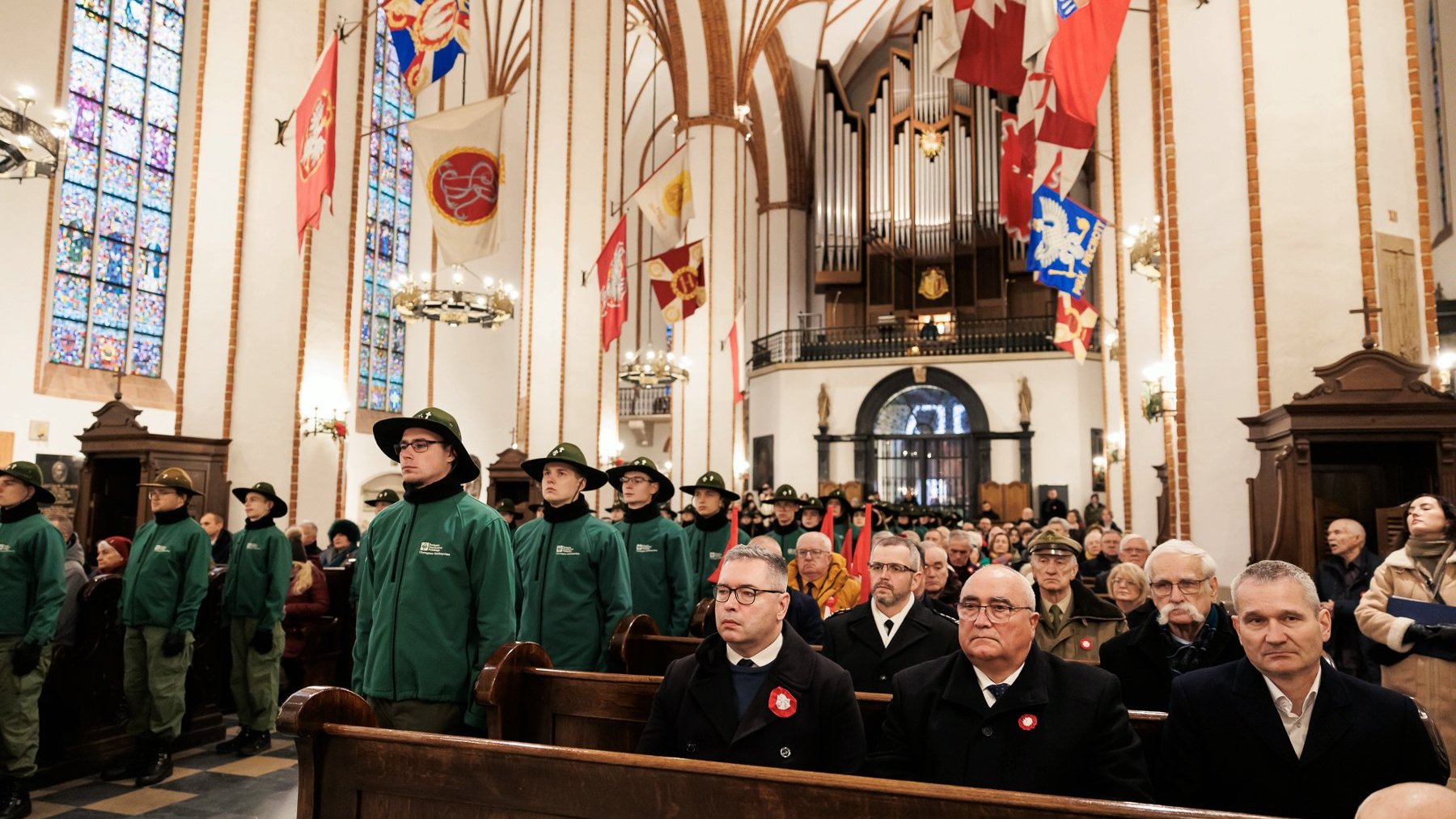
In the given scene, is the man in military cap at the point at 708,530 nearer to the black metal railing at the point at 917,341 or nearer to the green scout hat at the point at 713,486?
the green scout hat at the point at 713,486

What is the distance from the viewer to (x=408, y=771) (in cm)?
231

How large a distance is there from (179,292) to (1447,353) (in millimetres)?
16089

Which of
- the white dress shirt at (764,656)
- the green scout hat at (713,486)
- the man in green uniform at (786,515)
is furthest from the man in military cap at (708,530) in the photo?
the white dress shirt at (764,656)

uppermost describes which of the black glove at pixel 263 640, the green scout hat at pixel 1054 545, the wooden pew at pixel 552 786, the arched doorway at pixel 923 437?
the arched doorway at pixel 923 437

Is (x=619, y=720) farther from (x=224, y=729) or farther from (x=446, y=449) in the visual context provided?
(x=224, y=729)

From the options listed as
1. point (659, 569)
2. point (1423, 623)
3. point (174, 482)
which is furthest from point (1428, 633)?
point (174, 482)

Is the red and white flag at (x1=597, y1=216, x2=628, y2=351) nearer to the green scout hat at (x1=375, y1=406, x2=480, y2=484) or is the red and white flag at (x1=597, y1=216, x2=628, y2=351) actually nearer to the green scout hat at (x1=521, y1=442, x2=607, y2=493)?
the green scout hat at (x1=521, y1=442, x2=607, y2=493)

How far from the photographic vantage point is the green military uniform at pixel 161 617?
5.45 m

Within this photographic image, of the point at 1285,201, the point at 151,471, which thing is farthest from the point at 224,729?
the point at 1285,201

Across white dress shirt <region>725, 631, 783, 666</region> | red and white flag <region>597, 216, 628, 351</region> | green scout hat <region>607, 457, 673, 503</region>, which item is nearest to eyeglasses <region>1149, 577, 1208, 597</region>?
white dress shirt <region>725, 631, 783, 666</region>

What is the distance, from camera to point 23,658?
470 centimetres

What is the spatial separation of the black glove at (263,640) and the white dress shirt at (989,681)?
17.2ft

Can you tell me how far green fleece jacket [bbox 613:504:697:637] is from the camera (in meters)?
5.48

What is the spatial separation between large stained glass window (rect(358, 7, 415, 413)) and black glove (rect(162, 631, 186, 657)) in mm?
12916
